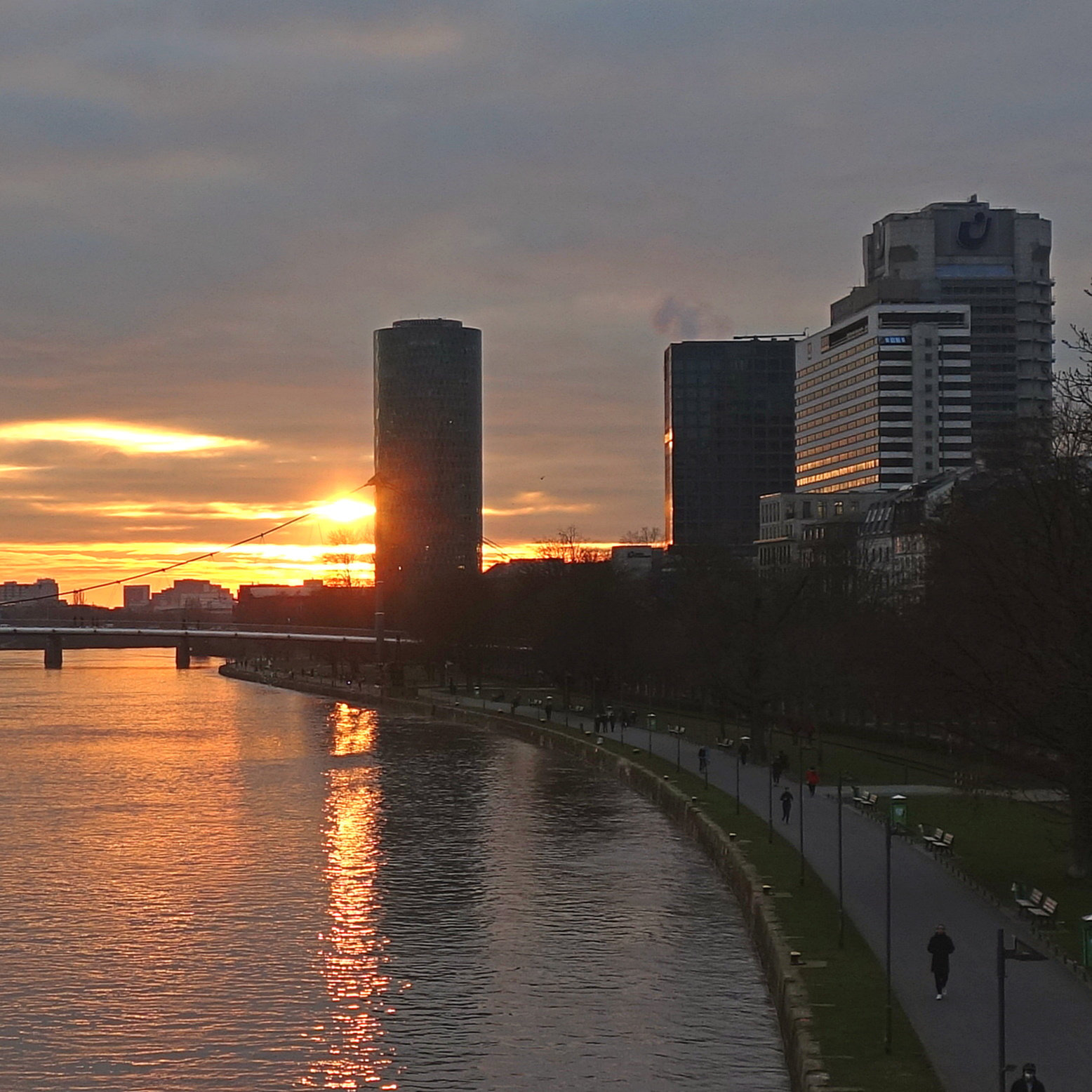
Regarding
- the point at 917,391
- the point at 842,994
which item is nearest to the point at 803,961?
the point at 842,994

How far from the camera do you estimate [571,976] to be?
99.0ft

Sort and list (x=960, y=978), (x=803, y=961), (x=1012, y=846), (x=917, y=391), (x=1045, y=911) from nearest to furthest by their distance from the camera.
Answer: (x=960, y=978)
(x=803, y=961)
(x=1045, y=911)
(x=1012, y=846)
(x=917, y=391)

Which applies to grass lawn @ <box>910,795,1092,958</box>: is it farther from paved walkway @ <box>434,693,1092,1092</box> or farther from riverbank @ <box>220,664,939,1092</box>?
riverbank @ <box>220,664,939,1092</box>

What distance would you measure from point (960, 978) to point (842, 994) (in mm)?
2103

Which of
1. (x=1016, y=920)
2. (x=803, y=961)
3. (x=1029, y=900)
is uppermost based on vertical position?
(x=1029, y=900)

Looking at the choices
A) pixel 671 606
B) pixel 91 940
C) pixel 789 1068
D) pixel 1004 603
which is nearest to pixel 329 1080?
pixel 789 1068

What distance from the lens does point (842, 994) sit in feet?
76.7

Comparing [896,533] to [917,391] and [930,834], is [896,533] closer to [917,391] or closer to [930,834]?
[930,834]

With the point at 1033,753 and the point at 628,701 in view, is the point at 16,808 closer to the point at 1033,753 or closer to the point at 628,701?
the point at 1033,753

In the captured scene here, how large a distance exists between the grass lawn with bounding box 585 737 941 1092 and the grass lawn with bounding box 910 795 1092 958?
3357 millimetres

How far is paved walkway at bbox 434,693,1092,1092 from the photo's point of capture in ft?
65.5

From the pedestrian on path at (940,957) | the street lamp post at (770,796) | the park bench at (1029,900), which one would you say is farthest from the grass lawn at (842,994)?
the park bench at (1029,900)

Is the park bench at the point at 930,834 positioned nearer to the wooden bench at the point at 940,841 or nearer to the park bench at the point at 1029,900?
the wooden bench at the point at 940,841

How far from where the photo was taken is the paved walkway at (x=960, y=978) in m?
20.0
